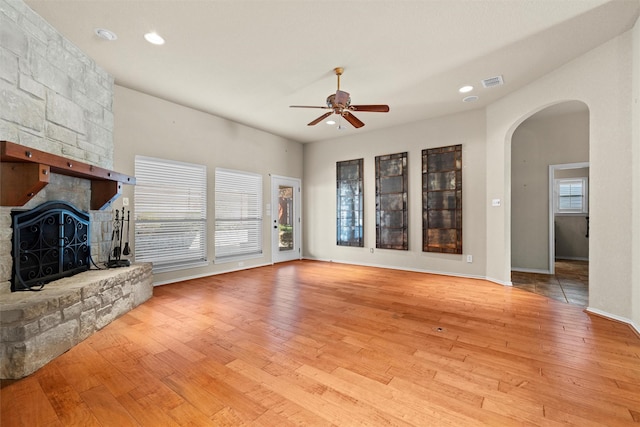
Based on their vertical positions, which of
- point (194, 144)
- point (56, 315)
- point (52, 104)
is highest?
point (194, 144)

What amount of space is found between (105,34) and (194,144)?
2.22 metres

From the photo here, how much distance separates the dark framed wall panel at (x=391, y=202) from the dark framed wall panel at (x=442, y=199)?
16.1 inches

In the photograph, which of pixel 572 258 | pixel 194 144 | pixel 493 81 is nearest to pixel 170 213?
pixel 194 144

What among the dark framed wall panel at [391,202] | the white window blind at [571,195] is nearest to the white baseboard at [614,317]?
the dark framed wall panel at [391,202]

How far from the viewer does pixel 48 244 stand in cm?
281

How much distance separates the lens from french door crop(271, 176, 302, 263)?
21.8ft

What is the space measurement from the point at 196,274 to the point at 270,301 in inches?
A: 81.0

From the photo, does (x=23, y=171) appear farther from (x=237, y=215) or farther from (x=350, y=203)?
(x=350, y=203)

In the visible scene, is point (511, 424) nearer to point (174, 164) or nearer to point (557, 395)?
point (557, 395)

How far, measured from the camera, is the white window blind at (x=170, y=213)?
14.5ft

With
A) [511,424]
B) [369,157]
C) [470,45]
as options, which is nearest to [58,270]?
[511,424]

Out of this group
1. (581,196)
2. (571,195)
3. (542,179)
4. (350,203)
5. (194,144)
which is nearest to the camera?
(194,144)

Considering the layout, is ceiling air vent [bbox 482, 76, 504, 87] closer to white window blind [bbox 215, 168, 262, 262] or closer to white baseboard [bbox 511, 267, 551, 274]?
white baseboard [bbox 511, 267, 551, 274]

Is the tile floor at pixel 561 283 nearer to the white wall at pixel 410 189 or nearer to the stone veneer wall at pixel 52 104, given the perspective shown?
the white wall at pixel 410 189
